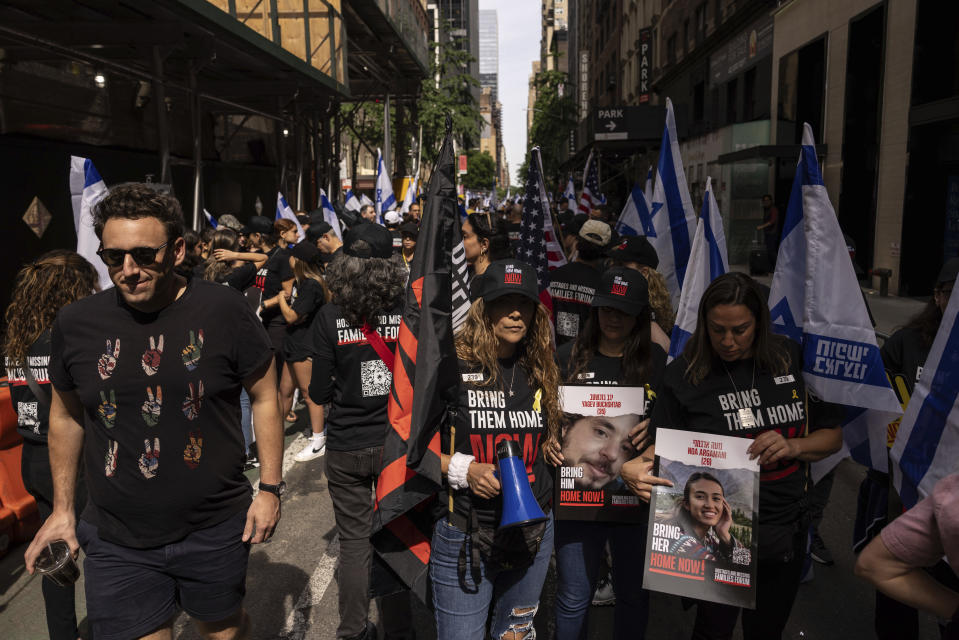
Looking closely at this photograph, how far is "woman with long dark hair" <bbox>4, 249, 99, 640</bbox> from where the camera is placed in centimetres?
315

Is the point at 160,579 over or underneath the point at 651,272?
underneath

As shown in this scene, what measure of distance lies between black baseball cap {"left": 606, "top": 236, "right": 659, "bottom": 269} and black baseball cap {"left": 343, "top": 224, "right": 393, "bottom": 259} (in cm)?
168

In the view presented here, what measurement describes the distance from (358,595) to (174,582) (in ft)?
3.48

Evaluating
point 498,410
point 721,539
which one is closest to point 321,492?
point 498,410

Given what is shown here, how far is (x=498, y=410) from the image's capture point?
8.75 feet

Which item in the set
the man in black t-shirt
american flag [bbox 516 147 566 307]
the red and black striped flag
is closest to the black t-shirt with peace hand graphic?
the man in black t-shirt

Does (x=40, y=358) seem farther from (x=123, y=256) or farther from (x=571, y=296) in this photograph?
(x=571, y=296)

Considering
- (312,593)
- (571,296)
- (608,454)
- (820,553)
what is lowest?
(312,593)

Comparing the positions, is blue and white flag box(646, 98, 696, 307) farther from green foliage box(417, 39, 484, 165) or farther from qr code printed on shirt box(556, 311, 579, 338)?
green foliage box(417, 39, 484, 165)

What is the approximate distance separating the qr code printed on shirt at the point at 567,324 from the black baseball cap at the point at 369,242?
1774 millimetres

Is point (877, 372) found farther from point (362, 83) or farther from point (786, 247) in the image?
point (362, 83)

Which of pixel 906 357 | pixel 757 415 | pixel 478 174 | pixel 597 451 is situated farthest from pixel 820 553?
pixel 478 174

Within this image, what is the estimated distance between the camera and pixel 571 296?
200 inches

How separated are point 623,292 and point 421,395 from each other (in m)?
1.08
